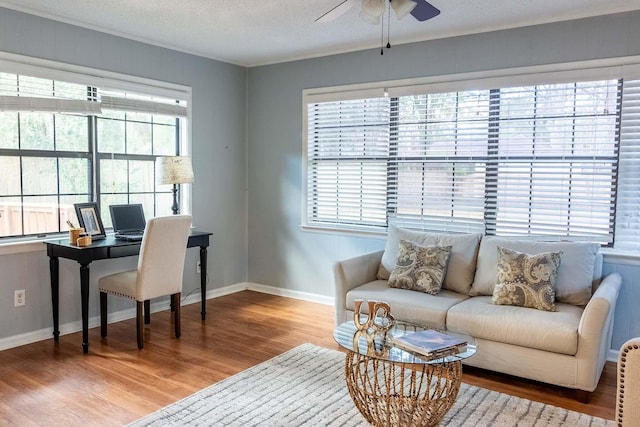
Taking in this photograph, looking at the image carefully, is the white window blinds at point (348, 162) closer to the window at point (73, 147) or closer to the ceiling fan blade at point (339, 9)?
the window at point (73, 147)

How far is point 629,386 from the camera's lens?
207cm

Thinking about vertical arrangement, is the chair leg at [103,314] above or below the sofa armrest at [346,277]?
below

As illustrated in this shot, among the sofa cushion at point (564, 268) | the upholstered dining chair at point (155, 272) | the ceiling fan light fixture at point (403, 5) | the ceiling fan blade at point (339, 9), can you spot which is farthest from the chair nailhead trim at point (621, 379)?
the upholstered dining chair at point (155, 272)

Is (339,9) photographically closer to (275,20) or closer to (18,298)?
(275,20)

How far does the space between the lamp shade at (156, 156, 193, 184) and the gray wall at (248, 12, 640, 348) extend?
4.08ft

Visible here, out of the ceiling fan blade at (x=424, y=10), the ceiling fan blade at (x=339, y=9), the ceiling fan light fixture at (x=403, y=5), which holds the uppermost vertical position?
the ceiling fan blade at (x=339, y=9)

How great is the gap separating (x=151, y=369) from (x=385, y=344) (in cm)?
170

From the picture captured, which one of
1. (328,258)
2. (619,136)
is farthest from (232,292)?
(619,136)

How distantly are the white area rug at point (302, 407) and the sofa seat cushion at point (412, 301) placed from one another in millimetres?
503

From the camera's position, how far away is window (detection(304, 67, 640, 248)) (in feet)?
12.0

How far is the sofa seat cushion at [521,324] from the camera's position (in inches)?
117

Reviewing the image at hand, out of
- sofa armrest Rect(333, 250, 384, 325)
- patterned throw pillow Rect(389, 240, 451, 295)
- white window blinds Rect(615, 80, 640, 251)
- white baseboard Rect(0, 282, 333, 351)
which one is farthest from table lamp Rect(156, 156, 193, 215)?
white window blinds Rect(615, 80, 640, 251)

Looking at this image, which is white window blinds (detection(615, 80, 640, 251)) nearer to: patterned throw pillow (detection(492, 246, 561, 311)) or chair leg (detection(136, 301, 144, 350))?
patterned throw pillow (detection(492, 246, 561, 311))

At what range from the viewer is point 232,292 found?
5.53 m
